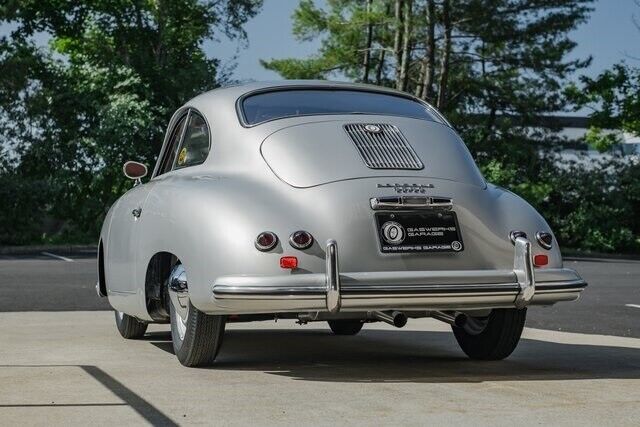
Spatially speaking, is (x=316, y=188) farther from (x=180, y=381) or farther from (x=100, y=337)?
(x=100, y=337)

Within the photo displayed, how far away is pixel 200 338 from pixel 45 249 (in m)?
26.0

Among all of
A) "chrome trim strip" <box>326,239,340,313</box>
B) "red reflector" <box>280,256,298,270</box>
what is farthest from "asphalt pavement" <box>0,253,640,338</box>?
"red reflector" <box>280,256,298,270</box>

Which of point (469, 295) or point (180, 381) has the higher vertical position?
point (469, 295)

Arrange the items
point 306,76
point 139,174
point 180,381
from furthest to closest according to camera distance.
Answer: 1. point 306,76
2. point 139,174
3. point 180,381

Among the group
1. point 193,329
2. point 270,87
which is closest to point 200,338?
point 193,329

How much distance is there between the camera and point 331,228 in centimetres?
686

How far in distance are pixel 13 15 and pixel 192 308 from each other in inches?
1287

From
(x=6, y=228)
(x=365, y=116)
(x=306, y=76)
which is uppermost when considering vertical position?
(x=306, y=76)

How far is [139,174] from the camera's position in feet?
30.1

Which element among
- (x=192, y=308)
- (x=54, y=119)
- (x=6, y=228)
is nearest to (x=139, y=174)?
(x=192, y=308)

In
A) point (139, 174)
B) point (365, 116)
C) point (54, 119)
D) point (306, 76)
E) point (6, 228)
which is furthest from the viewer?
point (306, 76)

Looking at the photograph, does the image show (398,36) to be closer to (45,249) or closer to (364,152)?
(45,249)

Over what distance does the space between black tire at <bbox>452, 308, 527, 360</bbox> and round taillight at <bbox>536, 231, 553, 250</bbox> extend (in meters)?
0.67

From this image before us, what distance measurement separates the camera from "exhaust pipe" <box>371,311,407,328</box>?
7270 millimetres
